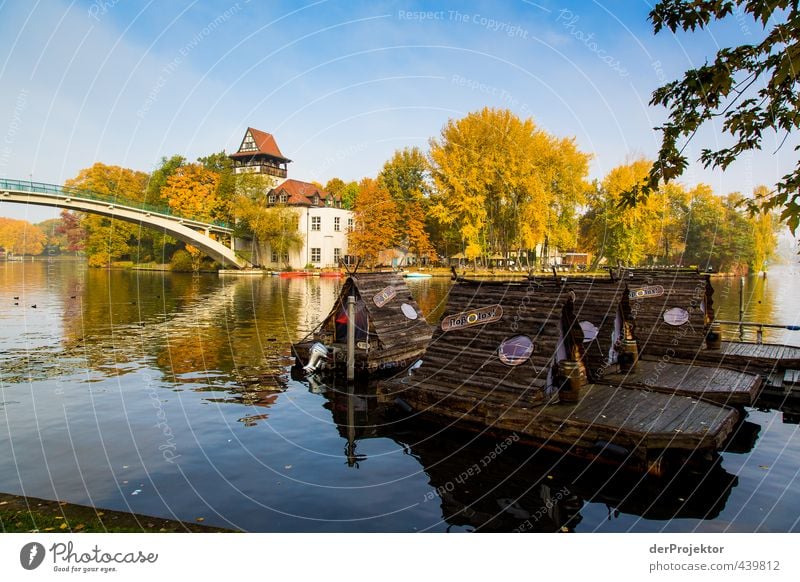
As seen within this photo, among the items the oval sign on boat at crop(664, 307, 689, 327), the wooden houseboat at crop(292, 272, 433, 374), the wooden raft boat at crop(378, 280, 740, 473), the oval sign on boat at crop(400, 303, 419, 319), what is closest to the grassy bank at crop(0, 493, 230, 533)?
the wooden raft boat at crop(378, 280, 740, 473)

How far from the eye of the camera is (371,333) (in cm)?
2130

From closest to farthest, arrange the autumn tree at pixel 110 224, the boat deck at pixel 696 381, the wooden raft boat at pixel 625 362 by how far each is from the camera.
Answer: the boat deck at pixel 696 381
the wooden raft boat at pixel 625 362
the autumn tree at pixel 110 224

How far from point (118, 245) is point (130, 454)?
321 feet

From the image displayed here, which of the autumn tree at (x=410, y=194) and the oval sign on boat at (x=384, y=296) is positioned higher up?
the autumn tree at (x=410, y=194)

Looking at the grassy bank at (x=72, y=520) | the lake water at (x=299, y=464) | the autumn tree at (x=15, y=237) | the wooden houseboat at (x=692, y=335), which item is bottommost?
the lake water at (x=299, y=464)

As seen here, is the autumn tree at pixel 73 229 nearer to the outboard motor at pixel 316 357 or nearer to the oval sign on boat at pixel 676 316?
the outboard motor at pixel 316 357

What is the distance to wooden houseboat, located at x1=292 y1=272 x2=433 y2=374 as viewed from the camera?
66.9ft

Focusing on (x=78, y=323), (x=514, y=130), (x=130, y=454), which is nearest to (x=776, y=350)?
(x=130, y=454)

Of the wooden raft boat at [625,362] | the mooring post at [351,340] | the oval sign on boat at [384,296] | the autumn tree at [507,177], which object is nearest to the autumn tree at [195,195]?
the autumn tree at [507,177]

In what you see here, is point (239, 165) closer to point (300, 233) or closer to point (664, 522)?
point (300, 233)

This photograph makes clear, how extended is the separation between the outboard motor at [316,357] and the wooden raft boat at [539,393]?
5.28 m

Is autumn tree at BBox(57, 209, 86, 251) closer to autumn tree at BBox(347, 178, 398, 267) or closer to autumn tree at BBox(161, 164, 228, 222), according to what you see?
autumn tree at BBox(161, 164, 228, 222)

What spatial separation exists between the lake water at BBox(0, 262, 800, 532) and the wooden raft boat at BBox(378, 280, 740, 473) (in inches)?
22.5

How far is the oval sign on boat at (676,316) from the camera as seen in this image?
20.3m
